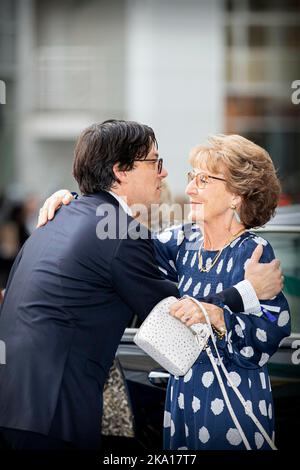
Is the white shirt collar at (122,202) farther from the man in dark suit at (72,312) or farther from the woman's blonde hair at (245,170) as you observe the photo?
the woman's blonde hair at (245,170)

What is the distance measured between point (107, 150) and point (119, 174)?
9 cm

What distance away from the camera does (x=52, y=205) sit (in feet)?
9.52

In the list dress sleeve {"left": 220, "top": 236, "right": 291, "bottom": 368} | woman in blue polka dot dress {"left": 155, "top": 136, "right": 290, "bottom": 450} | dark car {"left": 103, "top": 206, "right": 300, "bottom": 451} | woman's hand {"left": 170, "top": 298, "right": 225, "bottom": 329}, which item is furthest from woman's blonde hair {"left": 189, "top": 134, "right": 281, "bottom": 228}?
dark car {"left": 103, "top": 206, "right": 300, "bottom": 451}

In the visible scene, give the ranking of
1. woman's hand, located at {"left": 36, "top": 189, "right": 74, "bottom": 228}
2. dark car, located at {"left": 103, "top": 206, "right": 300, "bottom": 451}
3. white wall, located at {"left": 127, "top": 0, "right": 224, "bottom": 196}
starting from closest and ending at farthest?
1. woman's hand, located at {"left": 36, "top": 189, "right": 74, "bottom": 228}
2. dark car, located at {"left": 103, "top": 206, "right": 300, "bottom": 451}
3. white wall, located at {"left": 127, "top": 0, "right": 224, "bottom": 196}

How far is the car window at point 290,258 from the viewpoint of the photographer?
392 cm

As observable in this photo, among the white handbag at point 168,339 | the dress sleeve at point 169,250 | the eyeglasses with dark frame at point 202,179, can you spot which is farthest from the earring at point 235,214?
the white handbag at point 168,339

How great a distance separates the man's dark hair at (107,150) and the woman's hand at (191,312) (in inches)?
18.1

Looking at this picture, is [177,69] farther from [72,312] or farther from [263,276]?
[72,312]

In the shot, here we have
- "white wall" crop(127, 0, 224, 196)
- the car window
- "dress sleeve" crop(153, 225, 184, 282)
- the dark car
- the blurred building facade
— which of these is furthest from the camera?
the blurred building facade

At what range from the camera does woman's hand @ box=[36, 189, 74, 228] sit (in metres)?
2.85

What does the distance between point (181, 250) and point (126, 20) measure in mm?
13535

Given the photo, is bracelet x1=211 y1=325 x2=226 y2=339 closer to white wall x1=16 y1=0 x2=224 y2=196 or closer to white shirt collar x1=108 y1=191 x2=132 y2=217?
white shirt collar x1=108 y1=191 x2=132 y2=217

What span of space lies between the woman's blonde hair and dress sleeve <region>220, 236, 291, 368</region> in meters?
0.21

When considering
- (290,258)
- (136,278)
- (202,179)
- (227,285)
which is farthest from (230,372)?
(290,258)
